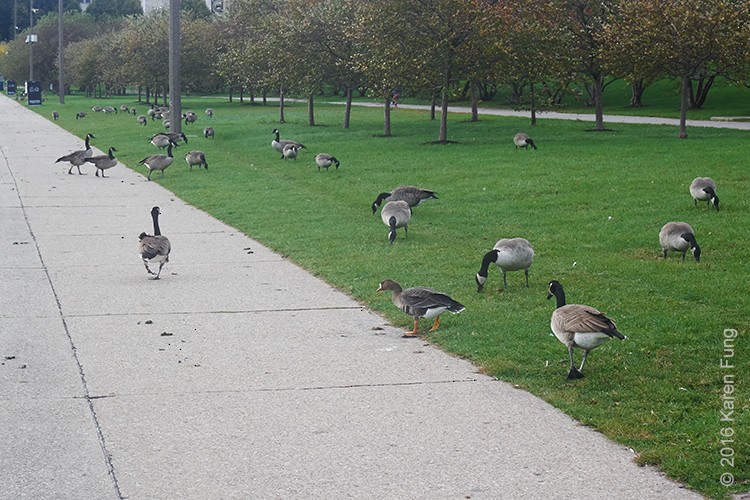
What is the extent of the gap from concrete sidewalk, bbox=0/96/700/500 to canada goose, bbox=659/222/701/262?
4.28 m

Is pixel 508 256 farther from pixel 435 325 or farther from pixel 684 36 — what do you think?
pixel 684 36

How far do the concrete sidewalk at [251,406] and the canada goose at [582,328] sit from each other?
0.50 meters

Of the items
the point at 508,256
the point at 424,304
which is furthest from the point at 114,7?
the point at 424,304

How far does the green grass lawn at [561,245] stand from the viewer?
286 inches

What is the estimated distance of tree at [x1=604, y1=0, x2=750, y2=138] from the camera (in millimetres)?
28600

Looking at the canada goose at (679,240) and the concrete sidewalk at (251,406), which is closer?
the concrete sidewalk at (251,406)

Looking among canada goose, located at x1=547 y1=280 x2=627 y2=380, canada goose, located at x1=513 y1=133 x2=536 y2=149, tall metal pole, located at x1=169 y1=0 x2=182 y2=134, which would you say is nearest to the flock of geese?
canada goose, located at x1=547 y1=280 x2=627 y2=380

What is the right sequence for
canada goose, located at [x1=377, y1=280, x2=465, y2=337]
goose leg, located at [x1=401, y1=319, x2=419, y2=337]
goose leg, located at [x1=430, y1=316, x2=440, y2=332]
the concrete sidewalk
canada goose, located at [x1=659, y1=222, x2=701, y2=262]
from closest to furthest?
the concrete sidewalk, canada goose, located at [x1=377, y1=280, x2=465, y2=337], goose leg, located at [x1=401, y1=319, x2=419, y2=337], goose leg, located at [x1=430, y1=316, x2=440, y2=332], canada goose, located at [x1=659, y1=222, x2=701, y2=262]

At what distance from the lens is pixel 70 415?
23.1 feet

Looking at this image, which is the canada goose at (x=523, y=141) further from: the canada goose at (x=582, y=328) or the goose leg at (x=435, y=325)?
the canada goose at (x=582, y=328)

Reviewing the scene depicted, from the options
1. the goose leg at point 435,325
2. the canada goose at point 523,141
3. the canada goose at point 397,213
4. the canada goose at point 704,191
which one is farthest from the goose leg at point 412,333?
the canada goose at point 523,141

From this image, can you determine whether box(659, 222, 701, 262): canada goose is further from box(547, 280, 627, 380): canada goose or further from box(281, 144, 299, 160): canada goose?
box(281, 144, 299, 160): canada goose

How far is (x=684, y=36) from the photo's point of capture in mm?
28703

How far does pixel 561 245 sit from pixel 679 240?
1928 millimetres
